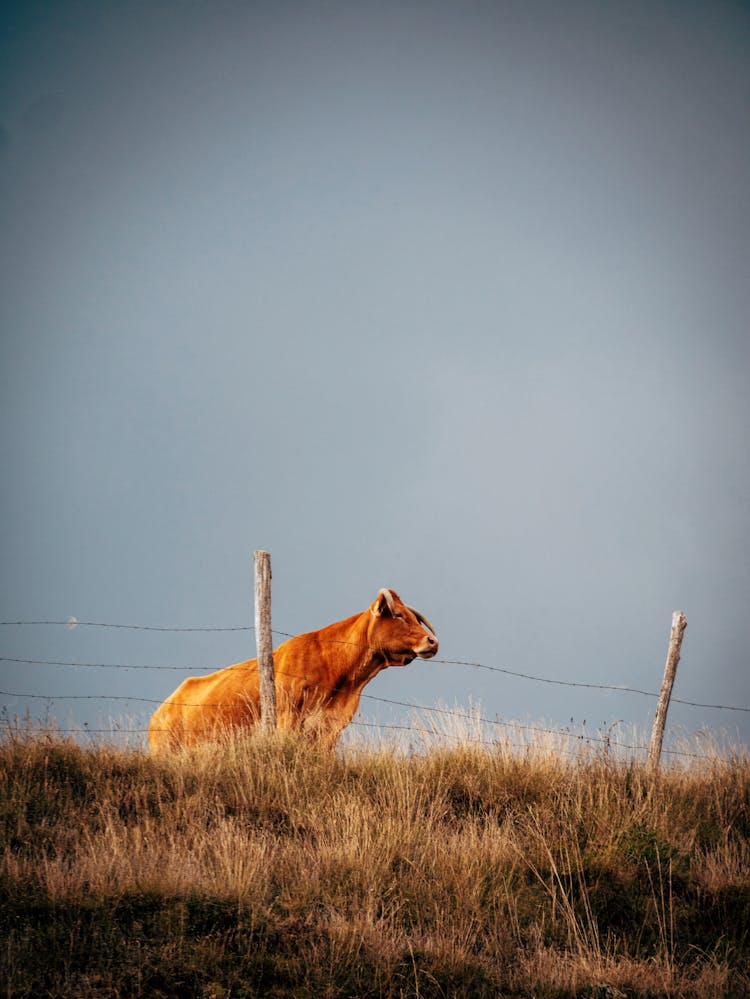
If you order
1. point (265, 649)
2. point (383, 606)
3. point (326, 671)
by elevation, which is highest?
point (383, 606)

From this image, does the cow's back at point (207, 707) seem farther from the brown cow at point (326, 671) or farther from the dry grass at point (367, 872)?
the dry grass at point (367, 872)

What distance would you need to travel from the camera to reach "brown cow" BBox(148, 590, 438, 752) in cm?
1080

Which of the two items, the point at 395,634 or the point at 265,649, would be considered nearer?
the point at 265,649

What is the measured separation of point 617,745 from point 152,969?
608 cm

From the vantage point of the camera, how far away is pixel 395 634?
37.0 ft

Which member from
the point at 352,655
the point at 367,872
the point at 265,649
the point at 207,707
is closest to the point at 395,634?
the point at 352,655

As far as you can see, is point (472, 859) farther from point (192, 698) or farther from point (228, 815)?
point (192, 698)

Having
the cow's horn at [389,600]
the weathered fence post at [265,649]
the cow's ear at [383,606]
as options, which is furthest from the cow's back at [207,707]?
the cow's horn at [389,600]

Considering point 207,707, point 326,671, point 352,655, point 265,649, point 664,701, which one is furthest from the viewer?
point 207,707

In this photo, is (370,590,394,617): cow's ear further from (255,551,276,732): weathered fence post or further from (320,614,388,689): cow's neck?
(255,551,276,732): weathered fence post

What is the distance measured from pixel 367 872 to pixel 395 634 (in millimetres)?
5376

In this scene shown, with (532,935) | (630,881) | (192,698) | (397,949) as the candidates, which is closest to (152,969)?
(397,949)

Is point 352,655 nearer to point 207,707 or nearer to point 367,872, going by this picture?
point 207,707

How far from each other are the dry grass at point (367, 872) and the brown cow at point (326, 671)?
6.12ft
